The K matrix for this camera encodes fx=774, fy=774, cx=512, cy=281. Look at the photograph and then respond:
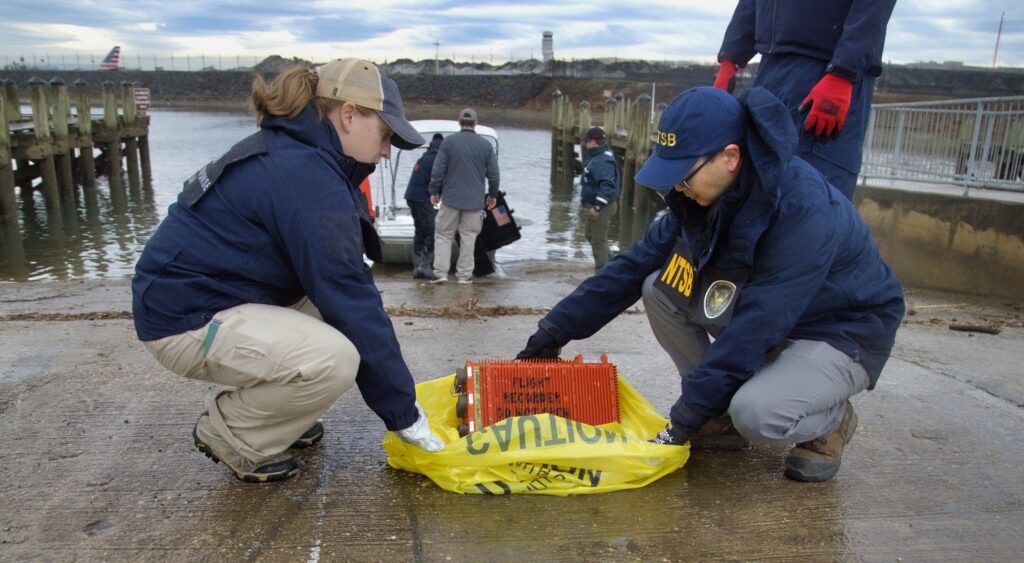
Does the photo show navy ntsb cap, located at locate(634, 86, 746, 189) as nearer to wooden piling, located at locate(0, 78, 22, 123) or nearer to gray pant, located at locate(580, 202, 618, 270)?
gray pant, located at locate(580, 202, 618, 270)

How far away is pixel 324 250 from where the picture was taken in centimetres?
238

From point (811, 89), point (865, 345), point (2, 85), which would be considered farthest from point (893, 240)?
point (2, 85)

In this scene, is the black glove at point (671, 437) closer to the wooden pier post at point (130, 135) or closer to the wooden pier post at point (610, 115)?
the wooden pier post at point (610, 115)

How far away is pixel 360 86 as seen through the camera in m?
2.53

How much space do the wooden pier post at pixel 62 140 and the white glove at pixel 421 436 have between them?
56.0ft

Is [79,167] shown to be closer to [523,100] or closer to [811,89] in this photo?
[811,89]

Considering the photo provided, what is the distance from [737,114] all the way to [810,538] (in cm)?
137

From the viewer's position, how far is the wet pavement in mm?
2371

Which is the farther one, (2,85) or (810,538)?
(2,85)

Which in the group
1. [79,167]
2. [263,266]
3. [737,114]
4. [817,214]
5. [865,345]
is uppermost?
[737,114]

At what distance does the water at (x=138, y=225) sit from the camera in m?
12.0

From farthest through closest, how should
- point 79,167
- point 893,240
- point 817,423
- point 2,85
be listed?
point 79,167 < point 2,85 < point 893,240 < point 817,423

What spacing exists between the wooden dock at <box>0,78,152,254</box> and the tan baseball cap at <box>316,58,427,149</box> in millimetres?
13089

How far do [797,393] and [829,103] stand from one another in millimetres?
1197
